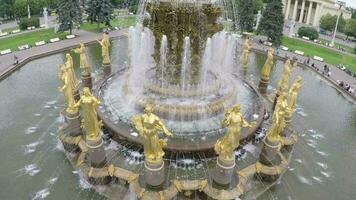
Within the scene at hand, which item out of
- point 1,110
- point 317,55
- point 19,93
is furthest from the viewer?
point 317,55

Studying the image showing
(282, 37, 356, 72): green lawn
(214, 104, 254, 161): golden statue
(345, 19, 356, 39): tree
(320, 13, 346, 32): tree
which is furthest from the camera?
(320, 13, 346, 32): tree

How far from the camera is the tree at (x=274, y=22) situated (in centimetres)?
3503

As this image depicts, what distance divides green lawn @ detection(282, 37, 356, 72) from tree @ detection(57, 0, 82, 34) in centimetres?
2569

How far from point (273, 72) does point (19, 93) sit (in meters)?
20.6

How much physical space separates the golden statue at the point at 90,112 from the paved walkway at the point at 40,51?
48.8 ft

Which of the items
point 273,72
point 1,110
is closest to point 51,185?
point 1,110

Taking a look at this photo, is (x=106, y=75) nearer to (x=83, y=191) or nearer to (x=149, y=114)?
(x=83, y=191)

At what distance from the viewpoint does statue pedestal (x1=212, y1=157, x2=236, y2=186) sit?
11680 mm

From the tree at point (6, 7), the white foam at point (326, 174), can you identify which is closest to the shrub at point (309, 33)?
the white foam at point (326, 174)

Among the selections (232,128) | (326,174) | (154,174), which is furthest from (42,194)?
(326,174)

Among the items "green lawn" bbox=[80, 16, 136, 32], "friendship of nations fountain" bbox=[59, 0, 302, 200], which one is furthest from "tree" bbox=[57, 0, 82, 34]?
"friendship of nations fountain" bbox=[59, 0, 302, 200]

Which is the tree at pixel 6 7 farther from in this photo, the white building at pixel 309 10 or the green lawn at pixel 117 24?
the white building at pixel 309 10

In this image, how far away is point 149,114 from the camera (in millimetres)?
10398

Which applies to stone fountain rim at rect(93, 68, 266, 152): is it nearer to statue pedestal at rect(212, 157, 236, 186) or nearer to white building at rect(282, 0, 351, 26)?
statue pedestal at rect(212, 157, 236, 186)
